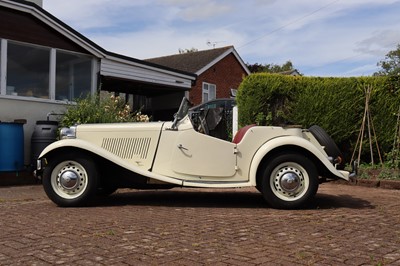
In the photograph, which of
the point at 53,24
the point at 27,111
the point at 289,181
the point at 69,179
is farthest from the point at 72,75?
the point at 289,181

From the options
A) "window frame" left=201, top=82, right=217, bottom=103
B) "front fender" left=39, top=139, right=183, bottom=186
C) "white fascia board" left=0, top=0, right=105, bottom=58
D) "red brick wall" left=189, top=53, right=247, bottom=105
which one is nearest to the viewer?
"front fender" left=39, top=139, right=183, bottom=186

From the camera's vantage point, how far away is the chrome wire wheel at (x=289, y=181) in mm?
6230

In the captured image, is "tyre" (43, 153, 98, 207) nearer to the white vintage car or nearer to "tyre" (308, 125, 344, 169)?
the white vintage car

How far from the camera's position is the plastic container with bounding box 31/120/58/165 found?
393 inches

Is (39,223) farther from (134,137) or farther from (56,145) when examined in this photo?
(134,137)

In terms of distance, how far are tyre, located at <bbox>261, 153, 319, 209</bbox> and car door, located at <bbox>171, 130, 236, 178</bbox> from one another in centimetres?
54

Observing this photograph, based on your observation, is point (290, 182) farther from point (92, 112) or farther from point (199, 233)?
point (92, 112)

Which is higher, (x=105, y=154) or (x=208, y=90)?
(x=208, y=90)

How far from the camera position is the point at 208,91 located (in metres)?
25.8

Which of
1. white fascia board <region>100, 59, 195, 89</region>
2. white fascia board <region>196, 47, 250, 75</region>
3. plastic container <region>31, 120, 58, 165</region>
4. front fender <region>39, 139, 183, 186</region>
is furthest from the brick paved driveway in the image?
white fascia board <region>196, 47, 250, 75</region>

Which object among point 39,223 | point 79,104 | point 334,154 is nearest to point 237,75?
point 79,104

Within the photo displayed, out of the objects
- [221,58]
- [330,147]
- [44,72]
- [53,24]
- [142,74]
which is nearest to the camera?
[330,147]

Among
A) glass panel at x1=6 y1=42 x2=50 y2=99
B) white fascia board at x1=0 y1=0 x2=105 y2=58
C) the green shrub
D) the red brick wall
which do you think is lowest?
the green shrub

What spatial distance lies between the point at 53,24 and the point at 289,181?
25.0 feet
